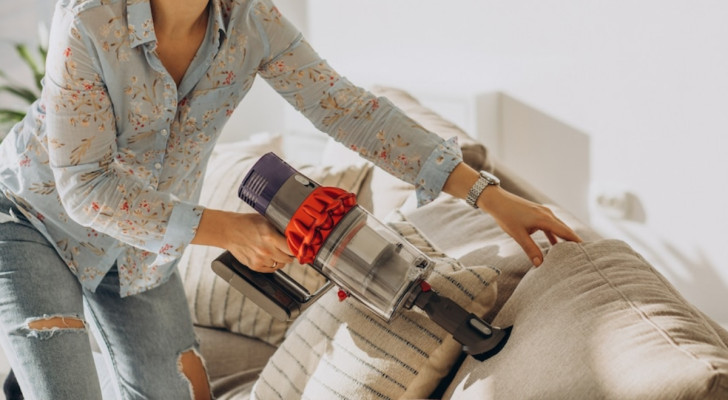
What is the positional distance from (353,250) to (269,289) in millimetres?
215

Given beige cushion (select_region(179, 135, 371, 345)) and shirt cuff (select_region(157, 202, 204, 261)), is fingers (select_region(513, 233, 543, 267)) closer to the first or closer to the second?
shirt cuff (select_region(157, 202, 204, 261))

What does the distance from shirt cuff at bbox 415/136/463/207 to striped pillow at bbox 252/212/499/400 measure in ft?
0.38

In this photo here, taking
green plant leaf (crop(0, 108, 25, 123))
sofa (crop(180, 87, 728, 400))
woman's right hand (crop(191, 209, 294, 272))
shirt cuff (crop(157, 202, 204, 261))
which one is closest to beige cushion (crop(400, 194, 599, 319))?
sofa (crop(180, 87, 728, 400))

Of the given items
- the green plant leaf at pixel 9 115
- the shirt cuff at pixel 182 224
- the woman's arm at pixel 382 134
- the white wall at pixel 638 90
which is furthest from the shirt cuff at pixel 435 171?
the green plant leaf at pixel 9 115

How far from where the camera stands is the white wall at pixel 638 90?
6.15 feet

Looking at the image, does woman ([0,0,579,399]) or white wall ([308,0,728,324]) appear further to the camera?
white wall ([308,0,728,324])

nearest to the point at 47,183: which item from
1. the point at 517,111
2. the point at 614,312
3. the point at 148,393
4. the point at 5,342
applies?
the point at 5,342

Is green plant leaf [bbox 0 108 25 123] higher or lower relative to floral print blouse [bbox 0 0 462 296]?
lower

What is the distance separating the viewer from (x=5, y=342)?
1424 mm

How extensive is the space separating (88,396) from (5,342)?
166 millimetres

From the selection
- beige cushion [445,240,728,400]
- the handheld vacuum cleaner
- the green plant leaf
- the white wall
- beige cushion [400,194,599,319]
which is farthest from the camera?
the green plant leaf

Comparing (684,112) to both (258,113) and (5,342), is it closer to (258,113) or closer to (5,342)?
(5,342)

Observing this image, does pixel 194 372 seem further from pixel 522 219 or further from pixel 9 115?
pixel 9 115

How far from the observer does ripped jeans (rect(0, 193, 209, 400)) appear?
4.55 feet
